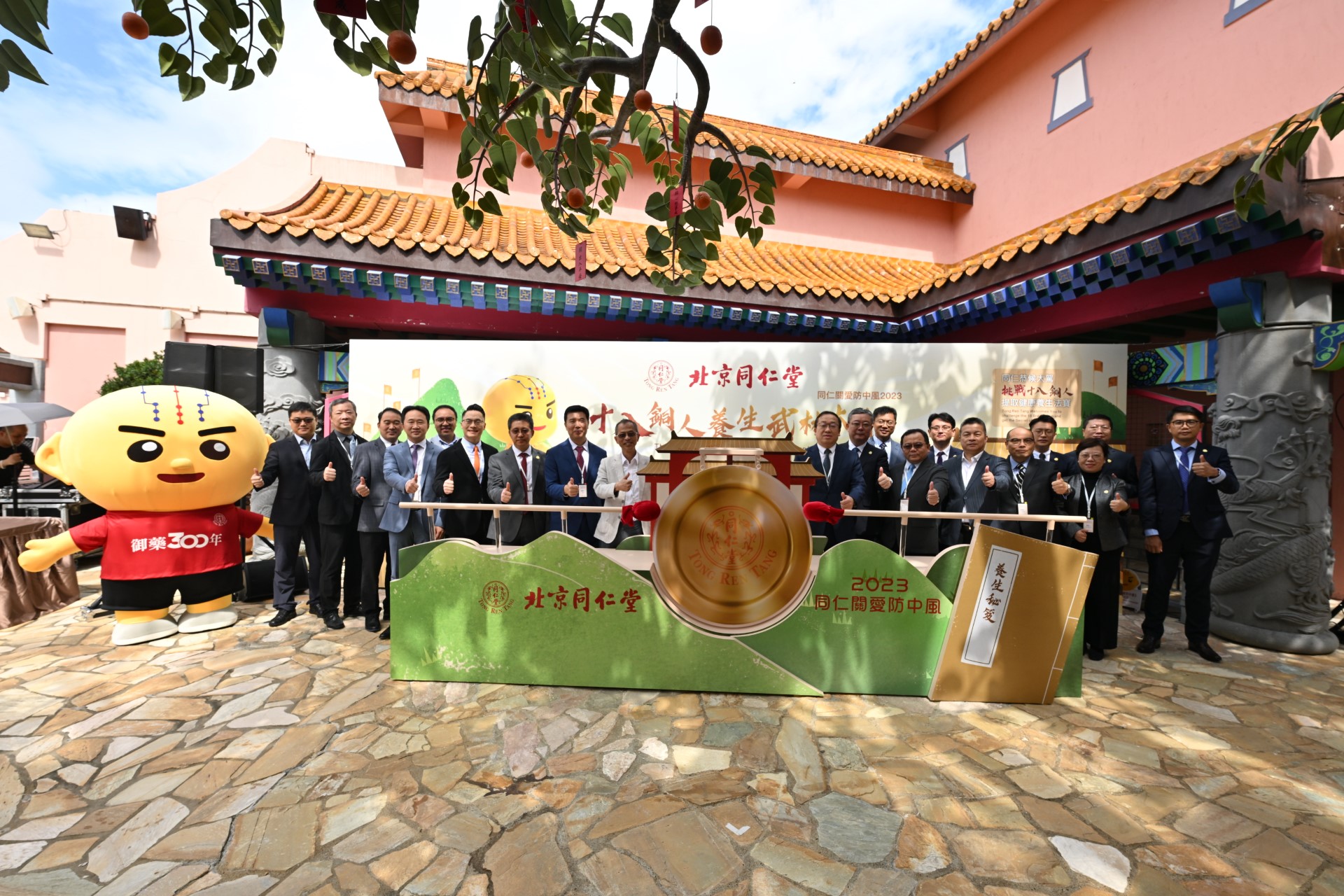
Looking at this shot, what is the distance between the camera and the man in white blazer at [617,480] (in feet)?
16.3

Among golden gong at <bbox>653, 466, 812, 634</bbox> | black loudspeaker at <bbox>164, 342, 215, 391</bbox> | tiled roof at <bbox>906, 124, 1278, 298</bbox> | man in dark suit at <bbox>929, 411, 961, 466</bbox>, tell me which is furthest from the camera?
black loudspeaker at <bbox>164, 342, 215, 391</bbox>

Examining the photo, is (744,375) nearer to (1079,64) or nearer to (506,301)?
(506,301)

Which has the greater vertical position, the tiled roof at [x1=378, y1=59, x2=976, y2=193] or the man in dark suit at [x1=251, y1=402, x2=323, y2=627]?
the tiled roof at [x1=378, y1=59, x2=976, y2=193]

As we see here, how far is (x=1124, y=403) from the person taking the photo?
217 inches

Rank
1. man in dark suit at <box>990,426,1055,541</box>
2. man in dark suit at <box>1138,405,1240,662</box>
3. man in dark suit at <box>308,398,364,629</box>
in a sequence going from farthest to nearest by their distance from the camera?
man in dark suit at <box>308,398,364,629</box>
man in dark suit at <box>990,426,1055,541</box>
man in dark suit at <box>1138,405,1240,662</box>

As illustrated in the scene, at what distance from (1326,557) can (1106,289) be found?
273 cm

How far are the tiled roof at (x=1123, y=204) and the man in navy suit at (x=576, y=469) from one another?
13.5ft

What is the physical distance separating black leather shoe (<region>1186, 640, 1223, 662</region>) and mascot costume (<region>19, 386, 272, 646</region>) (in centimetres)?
782

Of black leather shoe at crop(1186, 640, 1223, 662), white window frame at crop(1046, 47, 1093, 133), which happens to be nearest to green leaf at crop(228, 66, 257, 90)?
black leather shoe at crop(1186, 640, 1223, 662)

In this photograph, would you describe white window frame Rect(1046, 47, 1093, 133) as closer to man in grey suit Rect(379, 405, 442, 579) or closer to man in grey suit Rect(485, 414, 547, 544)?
man in grey suit Rect(485, 414, 547, 544)

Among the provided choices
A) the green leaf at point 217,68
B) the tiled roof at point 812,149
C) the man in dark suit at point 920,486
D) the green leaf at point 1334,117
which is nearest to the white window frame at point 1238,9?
the tiled roof at point 812,149

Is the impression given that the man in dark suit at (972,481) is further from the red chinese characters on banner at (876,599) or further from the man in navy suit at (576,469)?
the man in navy suit at (576,469)

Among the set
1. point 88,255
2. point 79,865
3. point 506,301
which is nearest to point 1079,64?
point 506,301

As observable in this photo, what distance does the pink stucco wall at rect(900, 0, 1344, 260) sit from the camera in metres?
5.38
